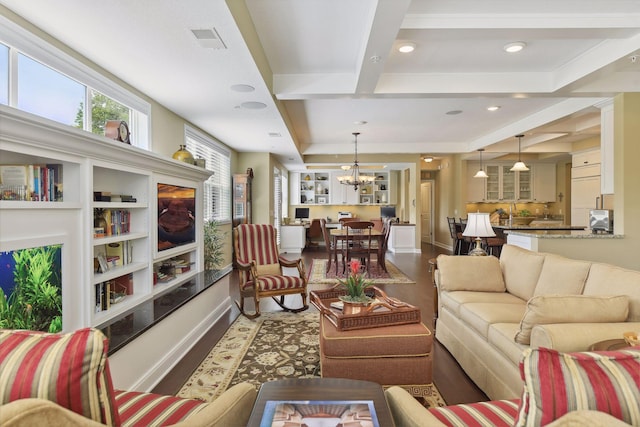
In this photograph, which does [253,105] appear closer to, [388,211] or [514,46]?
[514,46]

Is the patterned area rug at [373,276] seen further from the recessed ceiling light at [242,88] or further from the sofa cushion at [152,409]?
the sofa cushion at [152,409]

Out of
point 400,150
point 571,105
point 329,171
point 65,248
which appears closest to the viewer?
point 65,248

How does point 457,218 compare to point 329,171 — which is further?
point 329,171

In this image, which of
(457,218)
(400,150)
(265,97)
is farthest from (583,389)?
(457,218)

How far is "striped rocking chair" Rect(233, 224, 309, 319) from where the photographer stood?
3732mm

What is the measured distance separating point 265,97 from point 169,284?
2.18 meters

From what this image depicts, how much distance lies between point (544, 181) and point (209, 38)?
10.2 m

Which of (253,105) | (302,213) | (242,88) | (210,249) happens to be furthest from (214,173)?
(302,213)

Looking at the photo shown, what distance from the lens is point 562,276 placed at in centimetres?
245

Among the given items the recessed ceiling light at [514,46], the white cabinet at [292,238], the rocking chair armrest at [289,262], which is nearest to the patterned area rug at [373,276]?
the rocking chair armrest at [289,262]

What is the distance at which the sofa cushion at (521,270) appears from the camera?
9.07ft

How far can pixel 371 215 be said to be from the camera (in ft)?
36.3

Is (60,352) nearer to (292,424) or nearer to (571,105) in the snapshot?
(292,424)

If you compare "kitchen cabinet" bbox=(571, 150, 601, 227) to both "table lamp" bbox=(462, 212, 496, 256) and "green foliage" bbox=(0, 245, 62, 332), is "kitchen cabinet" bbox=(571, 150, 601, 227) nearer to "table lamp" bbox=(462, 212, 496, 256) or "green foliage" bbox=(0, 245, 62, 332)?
"table lamp" bbox=(462, 212, 496, 256)
